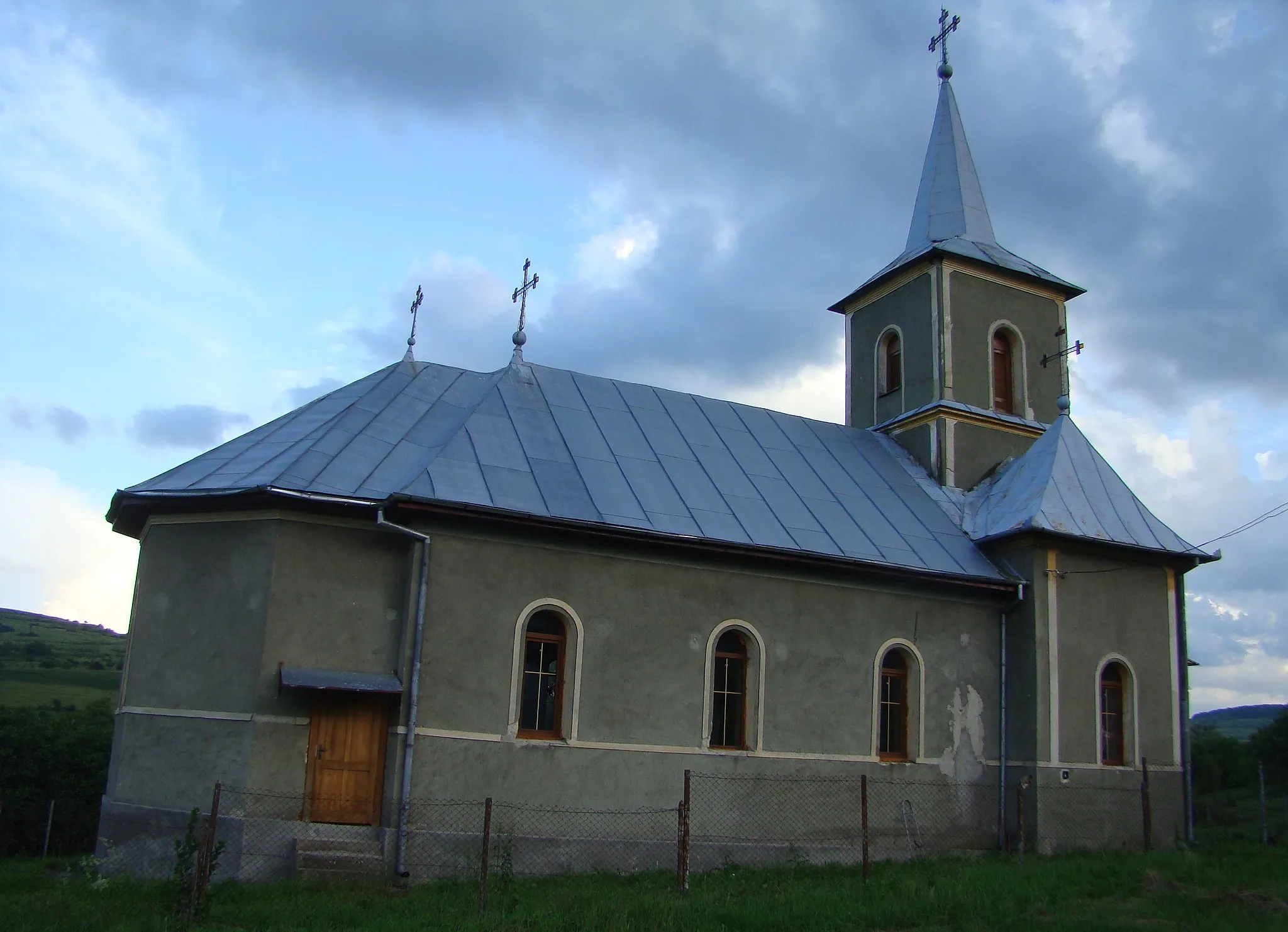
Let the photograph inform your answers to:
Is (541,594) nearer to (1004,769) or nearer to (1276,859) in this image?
(1004,769)

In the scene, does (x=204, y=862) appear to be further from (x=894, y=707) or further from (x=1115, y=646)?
(x=1115, y=646)

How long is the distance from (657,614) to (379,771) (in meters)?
3.96

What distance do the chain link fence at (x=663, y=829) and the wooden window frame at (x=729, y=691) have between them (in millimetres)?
449

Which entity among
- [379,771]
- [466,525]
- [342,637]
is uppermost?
[466,525]

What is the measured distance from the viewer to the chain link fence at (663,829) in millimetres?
12289

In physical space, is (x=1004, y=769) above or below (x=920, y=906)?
above

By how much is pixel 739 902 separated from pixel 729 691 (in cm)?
416

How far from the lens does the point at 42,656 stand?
68.8 m

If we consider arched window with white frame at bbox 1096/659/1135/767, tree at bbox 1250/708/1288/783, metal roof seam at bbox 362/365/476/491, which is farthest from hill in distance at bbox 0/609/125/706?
tree at bbox 1250/708/1288/783

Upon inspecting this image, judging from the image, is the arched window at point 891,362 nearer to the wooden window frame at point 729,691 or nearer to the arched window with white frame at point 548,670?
the wooden window frame at point 729,691

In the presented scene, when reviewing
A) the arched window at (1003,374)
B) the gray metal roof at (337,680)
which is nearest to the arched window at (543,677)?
the gray metal roof at (337,680)

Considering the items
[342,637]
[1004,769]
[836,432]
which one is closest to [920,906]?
[1004,769]

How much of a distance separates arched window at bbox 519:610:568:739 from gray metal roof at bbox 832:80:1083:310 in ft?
35.7

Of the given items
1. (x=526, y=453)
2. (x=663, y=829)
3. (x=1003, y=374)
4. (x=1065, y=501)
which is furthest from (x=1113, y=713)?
(x=526, y=453)
